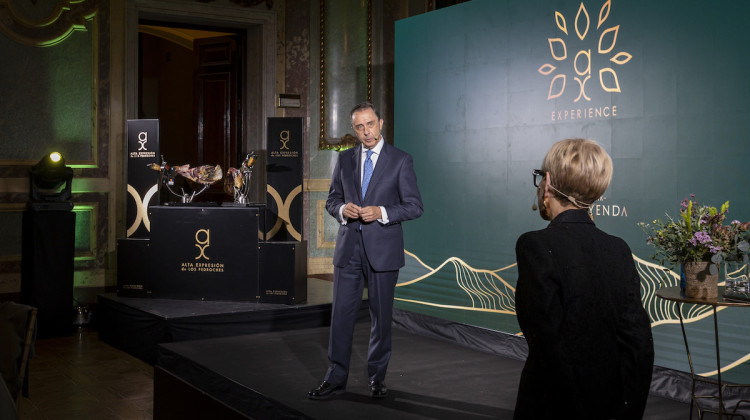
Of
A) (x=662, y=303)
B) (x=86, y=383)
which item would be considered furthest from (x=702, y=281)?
(x=86, y=383)

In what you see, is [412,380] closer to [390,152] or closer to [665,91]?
[390,152]

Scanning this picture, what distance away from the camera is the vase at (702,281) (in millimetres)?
3199

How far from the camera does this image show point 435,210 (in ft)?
18.1

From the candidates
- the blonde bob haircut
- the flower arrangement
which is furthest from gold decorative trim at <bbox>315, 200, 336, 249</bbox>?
the blonde bob haircut

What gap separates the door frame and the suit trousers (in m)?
4.43

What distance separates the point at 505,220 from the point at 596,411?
11.0 ft

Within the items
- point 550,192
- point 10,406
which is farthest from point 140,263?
point 550,192

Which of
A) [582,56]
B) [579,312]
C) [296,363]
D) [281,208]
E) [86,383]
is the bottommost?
[86,383]

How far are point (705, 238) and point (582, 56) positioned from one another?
160 cm

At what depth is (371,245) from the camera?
11.5ft

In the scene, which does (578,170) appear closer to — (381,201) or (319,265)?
(381,201)

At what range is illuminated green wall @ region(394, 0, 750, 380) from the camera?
3.74 m

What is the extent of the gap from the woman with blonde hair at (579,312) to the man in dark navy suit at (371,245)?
1838 mm

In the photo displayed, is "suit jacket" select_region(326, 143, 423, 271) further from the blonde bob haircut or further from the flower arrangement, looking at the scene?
the blonde bob haircut
